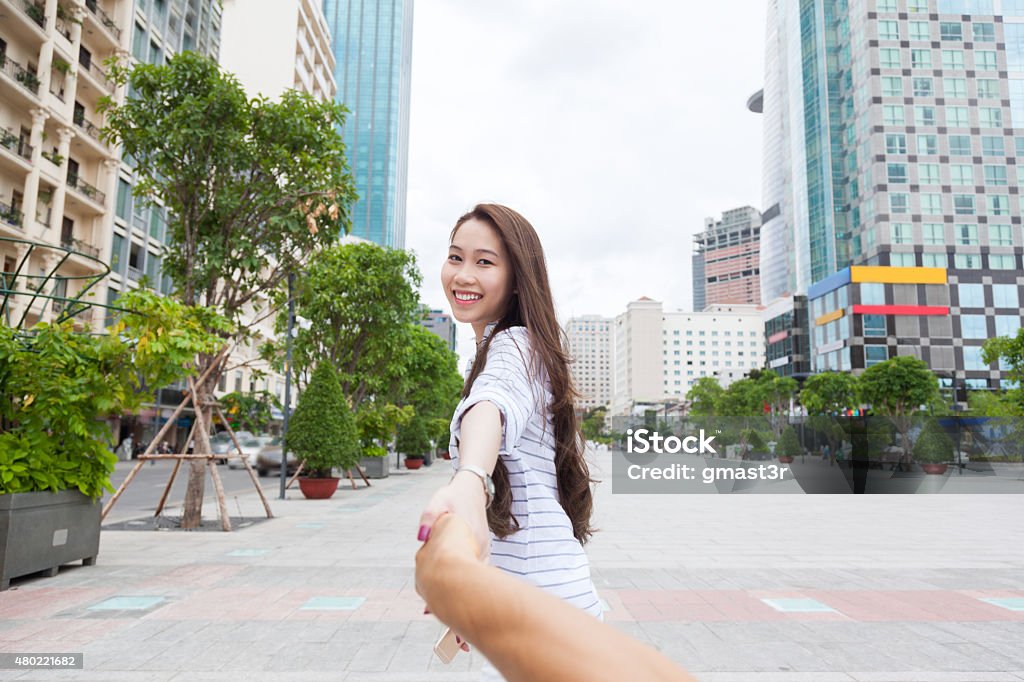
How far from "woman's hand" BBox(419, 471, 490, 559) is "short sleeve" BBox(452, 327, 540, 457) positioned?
0.27 m

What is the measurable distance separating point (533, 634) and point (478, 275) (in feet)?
3.48

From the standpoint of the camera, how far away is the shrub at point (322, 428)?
53.8ft

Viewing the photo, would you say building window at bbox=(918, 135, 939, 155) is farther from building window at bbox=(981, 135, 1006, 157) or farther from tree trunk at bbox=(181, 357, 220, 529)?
tree trunk at bbox=(181, 357, 220, 529)

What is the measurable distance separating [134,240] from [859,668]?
3643 centimetres

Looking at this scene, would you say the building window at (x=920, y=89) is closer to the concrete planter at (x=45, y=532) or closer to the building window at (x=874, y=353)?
the building window at (x=874, y=353)

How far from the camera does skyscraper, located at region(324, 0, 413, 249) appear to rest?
419ft

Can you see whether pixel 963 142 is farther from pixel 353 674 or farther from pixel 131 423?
pixel 353 674

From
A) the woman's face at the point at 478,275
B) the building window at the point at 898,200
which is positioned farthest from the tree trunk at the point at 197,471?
the building window at the point at 898,200

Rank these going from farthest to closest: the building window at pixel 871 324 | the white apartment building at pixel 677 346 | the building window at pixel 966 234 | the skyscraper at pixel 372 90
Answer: the white apartment building at pixel 677 346 < the skyscraper at pixel 372 90 < the building window at pixel 966 234 < the building window at pixel 871 324

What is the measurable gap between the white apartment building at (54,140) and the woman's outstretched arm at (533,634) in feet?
85.7

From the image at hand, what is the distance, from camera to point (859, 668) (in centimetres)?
435

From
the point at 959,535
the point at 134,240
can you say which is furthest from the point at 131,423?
the point at 959,535

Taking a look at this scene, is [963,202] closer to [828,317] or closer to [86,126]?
[828,317]

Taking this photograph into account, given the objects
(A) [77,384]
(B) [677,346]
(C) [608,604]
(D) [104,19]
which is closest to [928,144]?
(D) [104,19]
